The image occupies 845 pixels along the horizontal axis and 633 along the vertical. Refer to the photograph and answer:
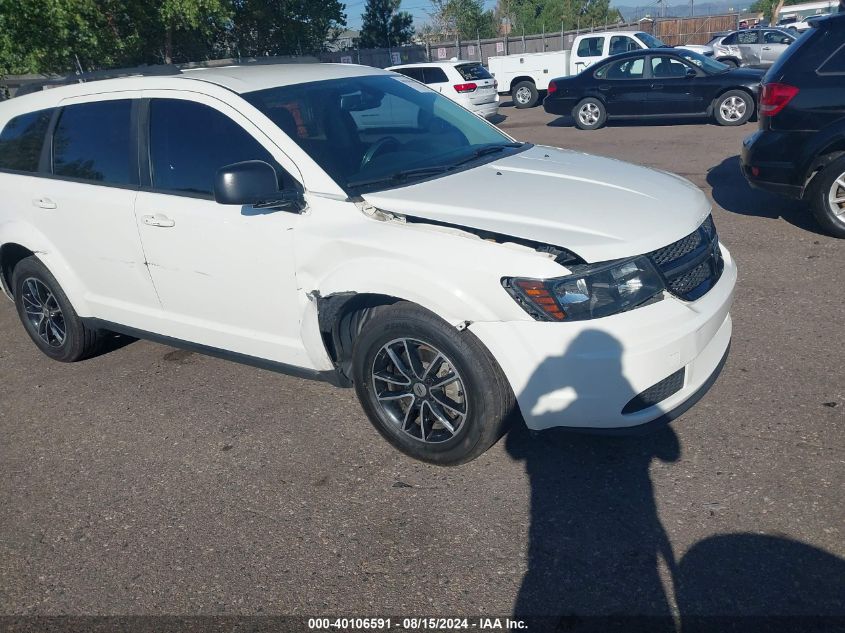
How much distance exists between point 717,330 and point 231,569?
2393 mm

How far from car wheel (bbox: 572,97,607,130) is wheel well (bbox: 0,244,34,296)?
12065 millimetres

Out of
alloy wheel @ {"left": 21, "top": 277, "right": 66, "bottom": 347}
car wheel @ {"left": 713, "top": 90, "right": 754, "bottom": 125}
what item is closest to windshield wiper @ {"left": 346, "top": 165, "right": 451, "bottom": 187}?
alloy wheel @ {"left": 21, "top": 277, "right": 66, "bottom": 347}

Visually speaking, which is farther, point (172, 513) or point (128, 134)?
point (128, 134)

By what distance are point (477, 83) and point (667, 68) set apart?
4.38 metres

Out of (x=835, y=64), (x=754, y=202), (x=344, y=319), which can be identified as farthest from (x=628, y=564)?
(x=754, y=202)

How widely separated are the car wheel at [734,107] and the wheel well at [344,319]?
12.1 m

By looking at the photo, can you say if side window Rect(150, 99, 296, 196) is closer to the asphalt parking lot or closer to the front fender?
the front fender

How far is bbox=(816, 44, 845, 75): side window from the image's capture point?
6.09 meters

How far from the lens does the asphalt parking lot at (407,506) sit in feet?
8.98

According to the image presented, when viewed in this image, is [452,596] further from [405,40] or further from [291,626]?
[405,40]

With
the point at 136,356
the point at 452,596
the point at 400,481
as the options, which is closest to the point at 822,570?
the point at 452,596

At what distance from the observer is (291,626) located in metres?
2.67

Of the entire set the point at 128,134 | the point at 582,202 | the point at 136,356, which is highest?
the point at 128,134

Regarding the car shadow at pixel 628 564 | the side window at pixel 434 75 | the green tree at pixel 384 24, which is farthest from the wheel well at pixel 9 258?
the green tree at pixel 384 24
